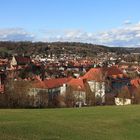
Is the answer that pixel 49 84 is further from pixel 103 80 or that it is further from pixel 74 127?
pixel 74 127

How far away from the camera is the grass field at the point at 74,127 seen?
16.8m

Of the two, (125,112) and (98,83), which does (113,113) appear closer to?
(125,112)

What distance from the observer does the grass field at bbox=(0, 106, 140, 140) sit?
16797 mm

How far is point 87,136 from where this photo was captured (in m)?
17.8

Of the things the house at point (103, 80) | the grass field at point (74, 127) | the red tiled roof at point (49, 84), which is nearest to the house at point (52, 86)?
the red tiled roof at point (49, 84)

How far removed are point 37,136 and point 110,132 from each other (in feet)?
15.0

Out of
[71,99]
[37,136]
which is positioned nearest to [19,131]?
[37,136]

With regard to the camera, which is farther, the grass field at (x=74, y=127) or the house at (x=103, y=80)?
the house at (x=103, y=80)

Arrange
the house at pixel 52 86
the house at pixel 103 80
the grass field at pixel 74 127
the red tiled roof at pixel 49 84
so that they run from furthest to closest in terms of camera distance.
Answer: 1. the house at pixel 103 80
2. the red tiled roof at pixel 49 84
3. the house at pixel 52 86
4. the grass field at pixel 74 127

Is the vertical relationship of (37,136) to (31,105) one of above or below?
above

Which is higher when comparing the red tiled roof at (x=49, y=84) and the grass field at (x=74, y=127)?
the grass field at (x=74, y=127)

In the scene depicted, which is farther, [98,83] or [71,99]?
[98,83]

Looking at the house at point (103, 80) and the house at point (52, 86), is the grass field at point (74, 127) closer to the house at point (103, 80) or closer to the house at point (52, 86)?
the house at point (103, 80)


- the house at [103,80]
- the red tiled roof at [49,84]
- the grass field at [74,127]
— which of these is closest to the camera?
the grass field at [74,127]
